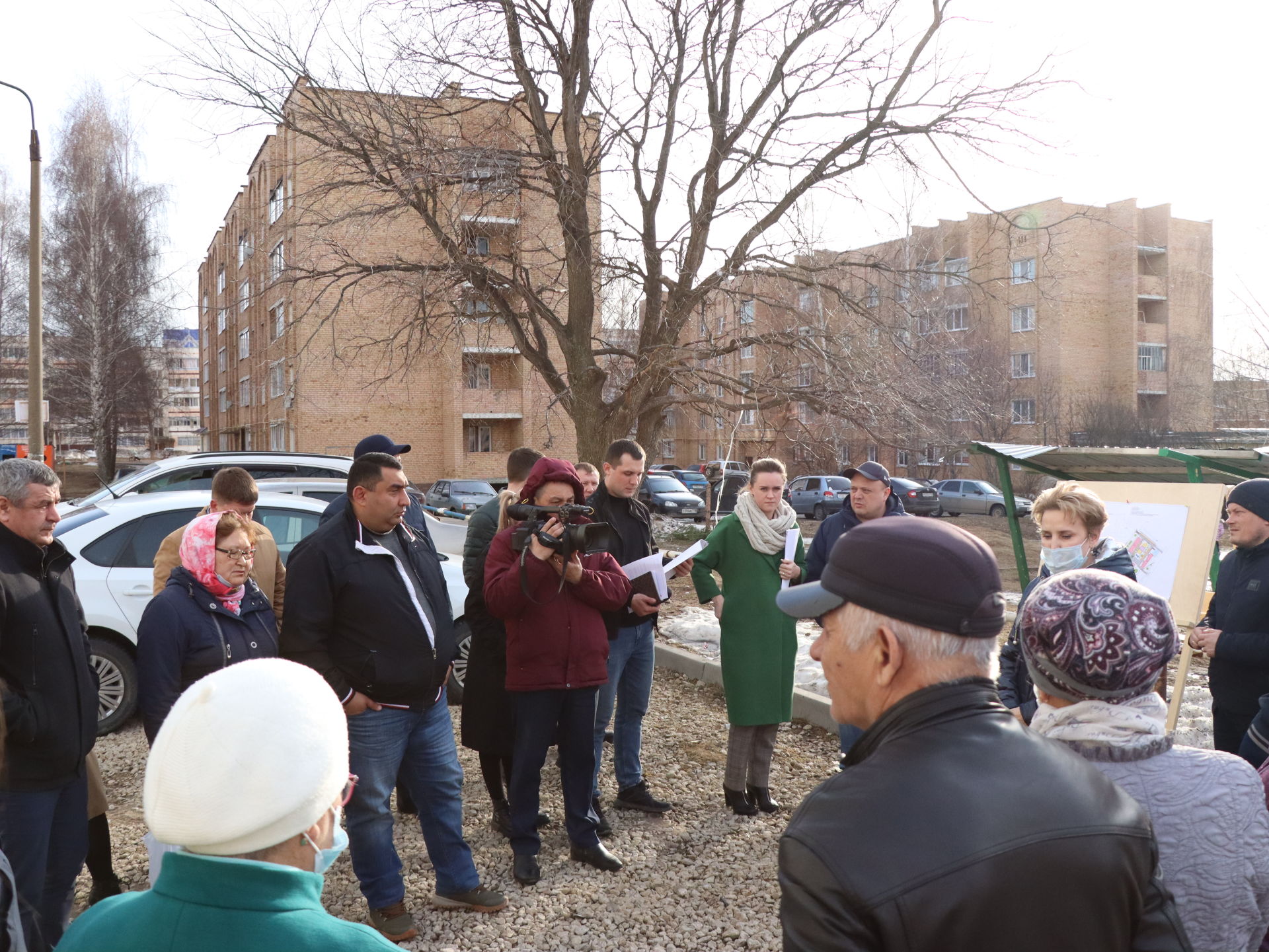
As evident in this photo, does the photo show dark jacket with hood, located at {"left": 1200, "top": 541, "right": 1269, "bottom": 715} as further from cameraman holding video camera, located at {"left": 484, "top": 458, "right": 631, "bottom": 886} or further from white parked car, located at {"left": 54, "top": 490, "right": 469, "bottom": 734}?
white parked car, located at {"left": 54, "top": 490, "right": 469, "bottom": 734}

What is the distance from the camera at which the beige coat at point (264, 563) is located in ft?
15.4

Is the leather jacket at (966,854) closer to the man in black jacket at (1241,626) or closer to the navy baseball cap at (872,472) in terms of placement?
the man in black jacket at (1241,626)

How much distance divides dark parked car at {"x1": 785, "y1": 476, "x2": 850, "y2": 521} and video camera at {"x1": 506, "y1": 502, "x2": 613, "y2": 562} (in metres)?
29.8

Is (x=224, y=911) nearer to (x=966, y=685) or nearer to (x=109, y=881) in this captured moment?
(x=966, y=685)

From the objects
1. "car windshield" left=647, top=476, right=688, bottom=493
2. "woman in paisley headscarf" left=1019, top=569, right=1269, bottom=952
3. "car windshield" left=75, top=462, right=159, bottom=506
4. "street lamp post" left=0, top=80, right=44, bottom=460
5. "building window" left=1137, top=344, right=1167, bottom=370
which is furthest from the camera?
"building window" left=1137, top=344, right=1167, bottom=370

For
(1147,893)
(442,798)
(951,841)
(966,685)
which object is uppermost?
(966,685)

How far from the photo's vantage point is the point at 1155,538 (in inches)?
244

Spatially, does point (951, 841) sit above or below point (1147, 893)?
above

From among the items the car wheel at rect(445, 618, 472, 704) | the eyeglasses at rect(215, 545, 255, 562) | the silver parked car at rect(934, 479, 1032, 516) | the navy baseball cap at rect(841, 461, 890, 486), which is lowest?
the silver parked car at rect(934, 479, 1032, 516)

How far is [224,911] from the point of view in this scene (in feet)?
4.51

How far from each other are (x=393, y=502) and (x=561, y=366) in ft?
112

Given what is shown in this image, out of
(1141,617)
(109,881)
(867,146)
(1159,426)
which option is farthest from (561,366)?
(1141,617)

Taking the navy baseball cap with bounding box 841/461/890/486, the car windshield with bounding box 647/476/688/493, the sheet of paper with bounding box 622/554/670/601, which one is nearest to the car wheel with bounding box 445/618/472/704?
the sheet of paper with bounding box 622/554/670/601

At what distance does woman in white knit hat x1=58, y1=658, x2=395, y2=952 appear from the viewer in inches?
53.9
